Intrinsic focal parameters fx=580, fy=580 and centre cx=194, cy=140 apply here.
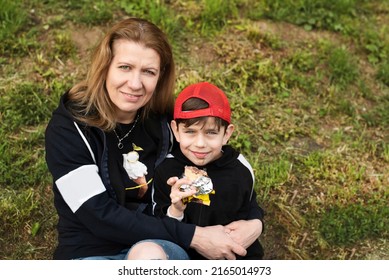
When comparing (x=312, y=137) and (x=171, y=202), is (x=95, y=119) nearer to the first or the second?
(x=171, y=202)

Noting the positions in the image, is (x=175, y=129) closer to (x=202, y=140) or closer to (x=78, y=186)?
(x=202, y=140)

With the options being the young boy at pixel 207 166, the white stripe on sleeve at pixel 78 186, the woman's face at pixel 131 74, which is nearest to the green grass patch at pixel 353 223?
the young boy at pixel 207 166

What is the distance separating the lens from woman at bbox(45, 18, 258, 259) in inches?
119

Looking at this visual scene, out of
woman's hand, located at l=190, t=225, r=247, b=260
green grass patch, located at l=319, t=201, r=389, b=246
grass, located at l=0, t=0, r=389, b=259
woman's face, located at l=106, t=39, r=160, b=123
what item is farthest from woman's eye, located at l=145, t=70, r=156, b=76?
green grass patch, located at l=319, t=201, r=389, b=246

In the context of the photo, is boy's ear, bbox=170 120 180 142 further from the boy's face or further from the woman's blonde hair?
the woman's blonde hair

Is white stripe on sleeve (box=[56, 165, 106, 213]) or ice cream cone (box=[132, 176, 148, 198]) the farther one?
ice cream cone (box=[132, 176, 148, 198])

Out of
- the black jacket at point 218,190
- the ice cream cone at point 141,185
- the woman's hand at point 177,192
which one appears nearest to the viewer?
the woman's hand at point 177,192

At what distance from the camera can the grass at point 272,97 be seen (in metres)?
4.29

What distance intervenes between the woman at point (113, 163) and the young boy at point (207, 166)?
0.09m

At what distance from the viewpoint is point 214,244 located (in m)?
3.12

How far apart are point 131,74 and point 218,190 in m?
0.79

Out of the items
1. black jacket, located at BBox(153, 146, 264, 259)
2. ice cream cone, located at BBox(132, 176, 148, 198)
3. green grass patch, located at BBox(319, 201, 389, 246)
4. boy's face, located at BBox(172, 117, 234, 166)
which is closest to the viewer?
boy's face, located at BBox(172, 117, 234, 166)

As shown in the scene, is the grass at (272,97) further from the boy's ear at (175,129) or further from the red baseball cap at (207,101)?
the red baseball cap at (207,101)

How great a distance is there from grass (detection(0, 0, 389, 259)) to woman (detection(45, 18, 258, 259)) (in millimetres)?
1128
